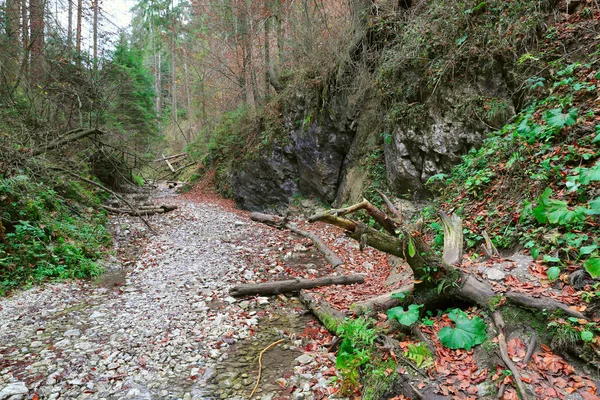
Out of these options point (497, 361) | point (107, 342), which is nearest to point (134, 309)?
point (107, 342)

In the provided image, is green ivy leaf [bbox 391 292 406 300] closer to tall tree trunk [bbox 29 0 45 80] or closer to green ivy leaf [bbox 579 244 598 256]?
green ivy leaf [bbox 579 244 598 256]

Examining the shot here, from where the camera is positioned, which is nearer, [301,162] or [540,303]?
[540,303]

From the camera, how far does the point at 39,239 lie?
607cm

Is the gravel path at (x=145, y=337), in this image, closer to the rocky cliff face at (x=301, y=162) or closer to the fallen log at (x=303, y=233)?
the fallen log at (x=303, y=233)

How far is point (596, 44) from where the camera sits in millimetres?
4953

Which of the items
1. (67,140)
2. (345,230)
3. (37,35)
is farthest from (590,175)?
(37,35)

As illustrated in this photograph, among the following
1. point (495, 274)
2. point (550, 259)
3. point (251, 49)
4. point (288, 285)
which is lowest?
point (288, 285)

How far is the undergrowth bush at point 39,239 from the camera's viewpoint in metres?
5.49

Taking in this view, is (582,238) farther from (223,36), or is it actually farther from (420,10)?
(223,36)

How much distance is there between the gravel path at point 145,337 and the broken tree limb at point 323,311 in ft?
0.75

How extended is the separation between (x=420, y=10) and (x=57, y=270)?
10273mm

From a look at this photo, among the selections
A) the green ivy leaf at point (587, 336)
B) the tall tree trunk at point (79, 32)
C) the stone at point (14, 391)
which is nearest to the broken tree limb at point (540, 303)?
the green ivy leaf at point (587, 336)

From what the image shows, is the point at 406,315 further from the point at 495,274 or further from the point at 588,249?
the point at 588,249

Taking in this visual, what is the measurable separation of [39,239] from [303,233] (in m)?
5.95
